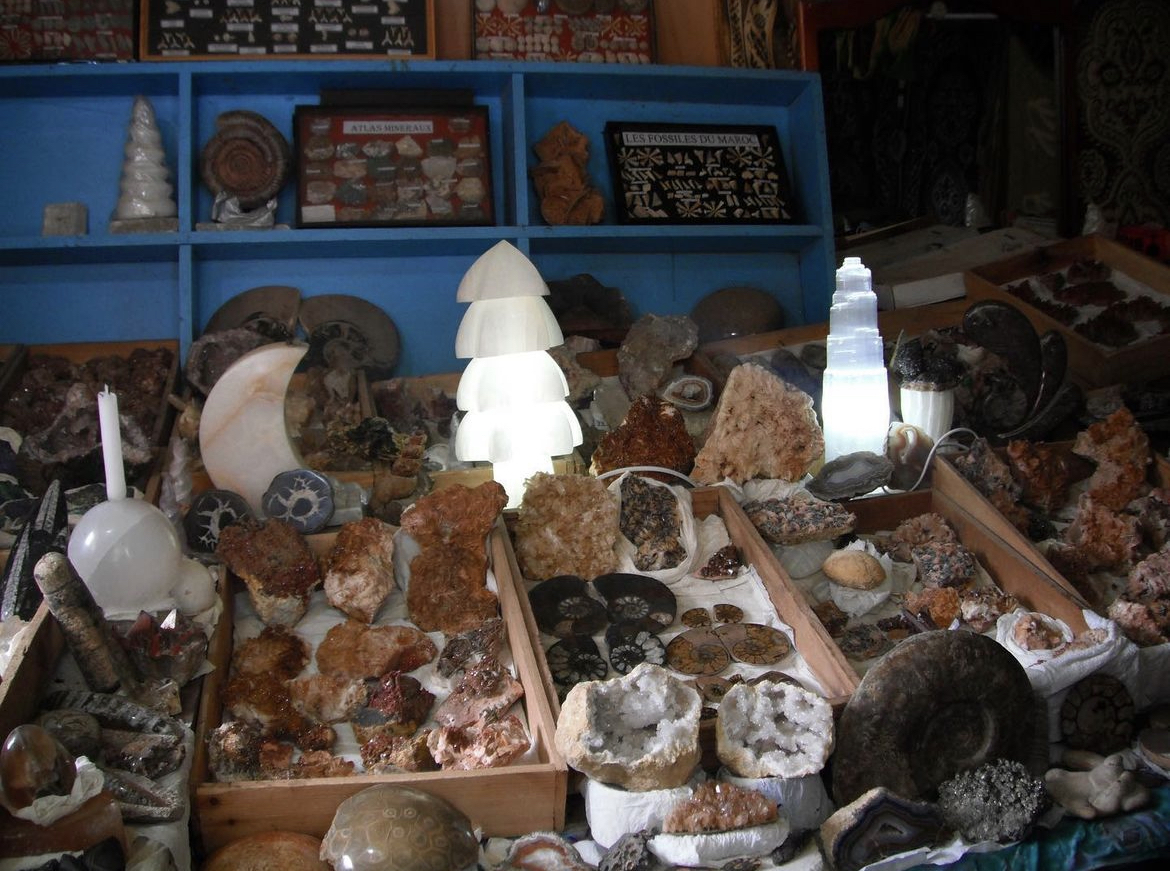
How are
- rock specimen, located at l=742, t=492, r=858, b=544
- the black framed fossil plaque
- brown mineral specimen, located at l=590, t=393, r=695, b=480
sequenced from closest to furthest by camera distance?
rock specimen, located at l=742, t=492, r=858, b=544 → brown mineral specimen, located at l=590, t=393, r=695, b=480 → the black framed fossil plaque

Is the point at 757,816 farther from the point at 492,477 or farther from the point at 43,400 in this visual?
the point at 43,400

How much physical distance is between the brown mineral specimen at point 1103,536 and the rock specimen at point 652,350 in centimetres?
147

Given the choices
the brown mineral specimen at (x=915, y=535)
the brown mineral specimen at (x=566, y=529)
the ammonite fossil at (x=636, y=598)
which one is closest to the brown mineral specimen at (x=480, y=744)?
the ammonite fossil at (x=636, y=598)

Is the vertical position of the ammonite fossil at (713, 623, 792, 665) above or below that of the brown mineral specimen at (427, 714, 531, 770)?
above

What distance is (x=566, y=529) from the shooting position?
2750 millimetres

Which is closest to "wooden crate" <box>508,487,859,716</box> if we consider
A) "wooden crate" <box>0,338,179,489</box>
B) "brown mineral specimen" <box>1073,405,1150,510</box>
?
"brown mineral specimen" <box>1073,405,1150,510</box>

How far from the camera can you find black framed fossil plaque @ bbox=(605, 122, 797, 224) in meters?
4.28

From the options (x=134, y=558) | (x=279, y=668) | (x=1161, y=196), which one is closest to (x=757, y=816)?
(x=279, y=668)

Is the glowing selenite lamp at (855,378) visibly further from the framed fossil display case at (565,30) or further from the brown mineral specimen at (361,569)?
the framed fossil display case at (565,30)

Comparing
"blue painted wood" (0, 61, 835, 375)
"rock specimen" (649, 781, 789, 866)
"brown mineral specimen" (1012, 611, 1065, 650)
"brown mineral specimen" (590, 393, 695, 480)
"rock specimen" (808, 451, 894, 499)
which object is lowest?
"rock specimen" (649, 781, 789, 866)

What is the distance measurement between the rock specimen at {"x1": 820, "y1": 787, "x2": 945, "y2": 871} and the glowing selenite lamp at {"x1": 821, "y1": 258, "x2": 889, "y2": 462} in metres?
1.40

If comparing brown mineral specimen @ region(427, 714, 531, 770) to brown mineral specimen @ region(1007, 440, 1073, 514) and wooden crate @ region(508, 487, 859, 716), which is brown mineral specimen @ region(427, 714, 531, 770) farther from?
brown mineral specimen @ region(1007, 440, 1073, 514)

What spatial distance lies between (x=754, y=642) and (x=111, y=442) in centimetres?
147

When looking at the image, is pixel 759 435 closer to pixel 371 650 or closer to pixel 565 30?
pixel 371 650
